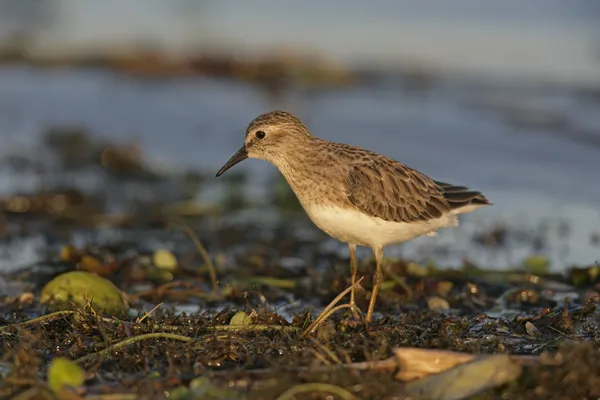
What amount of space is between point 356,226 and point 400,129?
621 centimetres

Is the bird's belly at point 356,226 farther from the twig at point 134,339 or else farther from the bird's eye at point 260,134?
the twig at point 134,339

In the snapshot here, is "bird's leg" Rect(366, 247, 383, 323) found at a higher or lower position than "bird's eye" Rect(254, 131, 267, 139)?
lower

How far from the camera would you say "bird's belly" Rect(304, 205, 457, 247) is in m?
5.55

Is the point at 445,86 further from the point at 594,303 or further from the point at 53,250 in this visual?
the point at 594,303

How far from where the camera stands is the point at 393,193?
585 centimetres

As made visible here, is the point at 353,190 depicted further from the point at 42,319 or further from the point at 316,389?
the point at 316,389

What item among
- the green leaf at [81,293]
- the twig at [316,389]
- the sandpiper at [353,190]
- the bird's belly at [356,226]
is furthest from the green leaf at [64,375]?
the bird's belly at [356,226]

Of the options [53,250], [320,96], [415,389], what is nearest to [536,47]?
[320,96]

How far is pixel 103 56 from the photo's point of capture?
15.2 metres

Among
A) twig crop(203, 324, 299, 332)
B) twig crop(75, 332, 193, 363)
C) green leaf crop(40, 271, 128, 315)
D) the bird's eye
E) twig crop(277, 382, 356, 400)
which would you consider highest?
the bird's eye

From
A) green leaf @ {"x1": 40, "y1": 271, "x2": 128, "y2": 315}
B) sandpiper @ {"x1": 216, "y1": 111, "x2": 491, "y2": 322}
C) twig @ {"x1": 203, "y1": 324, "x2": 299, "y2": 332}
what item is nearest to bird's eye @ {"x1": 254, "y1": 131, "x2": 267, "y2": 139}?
sandpiper @ {"x1": 216, "y1": 111, "x2": 491, "y2": 322}

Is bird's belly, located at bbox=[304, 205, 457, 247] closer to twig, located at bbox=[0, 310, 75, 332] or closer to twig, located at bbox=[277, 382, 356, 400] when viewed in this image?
twig, located at bbox=[0, 310, 75, 332]

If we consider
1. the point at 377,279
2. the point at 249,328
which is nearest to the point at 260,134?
the point at 377,279

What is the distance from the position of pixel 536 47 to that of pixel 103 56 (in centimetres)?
637
